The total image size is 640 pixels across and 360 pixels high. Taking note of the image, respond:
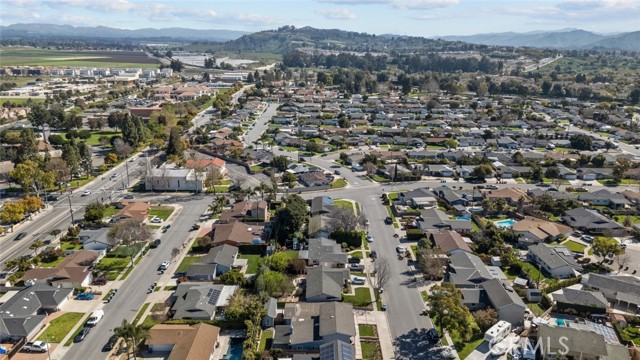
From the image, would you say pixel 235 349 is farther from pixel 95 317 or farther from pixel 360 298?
pixel 95 317

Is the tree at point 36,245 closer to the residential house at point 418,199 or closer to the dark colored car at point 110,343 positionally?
the dark colored car at point 110,343

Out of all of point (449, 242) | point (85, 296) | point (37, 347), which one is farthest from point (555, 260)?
point (37, 347)

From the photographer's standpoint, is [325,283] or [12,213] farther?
[12,213]

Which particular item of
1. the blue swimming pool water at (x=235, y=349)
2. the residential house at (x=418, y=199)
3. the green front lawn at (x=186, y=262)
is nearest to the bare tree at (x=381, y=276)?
the blue swimming pool water at (x=235, y=349)

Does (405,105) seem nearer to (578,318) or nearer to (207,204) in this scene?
(207,204)

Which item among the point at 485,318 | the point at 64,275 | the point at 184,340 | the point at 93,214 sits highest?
the point at 93,214

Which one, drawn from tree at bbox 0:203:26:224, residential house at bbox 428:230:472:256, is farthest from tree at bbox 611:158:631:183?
tree at bbox 0:203:26:224
